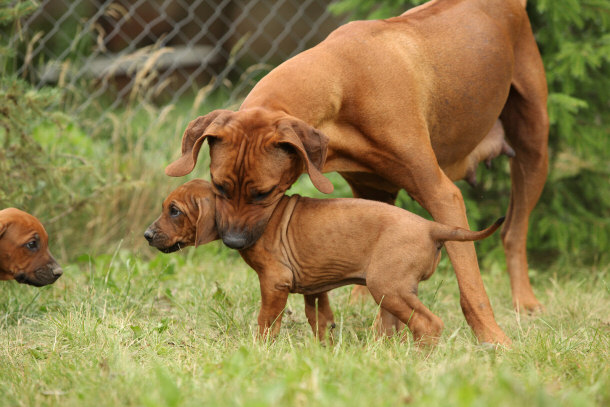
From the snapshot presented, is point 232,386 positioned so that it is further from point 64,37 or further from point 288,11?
point 288,11

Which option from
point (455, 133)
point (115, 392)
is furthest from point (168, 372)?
point (455, 133)

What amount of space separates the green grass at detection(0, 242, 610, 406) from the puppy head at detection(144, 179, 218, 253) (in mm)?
451

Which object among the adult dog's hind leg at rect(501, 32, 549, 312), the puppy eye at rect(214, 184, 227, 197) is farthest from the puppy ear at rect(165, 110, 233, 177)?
the adult dog's hind leg at rect(501, 32, 549, 312)

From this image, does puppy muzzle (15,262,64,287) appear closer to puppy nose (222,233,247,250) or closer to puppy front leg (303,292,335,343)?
puppy nose (222,233,247,250)

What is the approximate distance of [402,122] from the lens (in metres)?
4.02

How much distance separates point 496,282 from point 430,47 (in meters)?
2.12

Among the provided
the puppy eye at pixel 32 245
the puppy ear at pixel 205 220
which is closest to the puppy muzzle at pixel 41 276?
the puppy eye at pixel 32 245

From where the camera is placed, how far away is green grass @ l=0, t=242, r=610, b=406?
8.57 feet

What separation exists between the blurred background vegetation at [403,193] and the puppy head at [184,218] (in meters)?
1.53

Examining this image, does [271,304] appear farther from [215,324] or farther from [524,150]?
[524,150]

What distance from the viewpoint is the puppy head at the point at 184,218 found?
12.6 feet

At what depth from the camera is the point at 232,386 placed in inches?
109

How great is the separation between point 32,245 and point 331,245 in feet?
5.46

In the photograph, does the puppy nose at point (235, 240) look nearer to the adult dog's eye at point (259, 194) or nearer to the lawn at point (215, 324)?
the adult dog's eye at point (259, 194)
